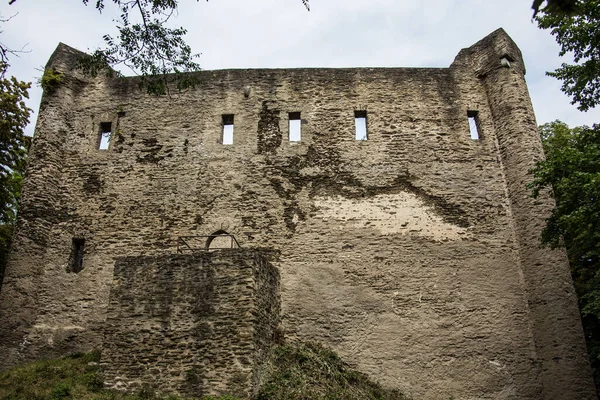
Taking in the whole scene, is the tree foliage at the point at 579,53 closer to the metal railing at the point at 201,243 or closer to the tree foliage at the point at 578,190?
the tree foliage at the point at 578,190

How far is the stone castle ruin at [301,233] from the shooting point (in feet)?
35.7

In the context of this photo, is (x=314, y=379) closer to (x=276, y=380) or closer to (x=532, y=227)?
(x=276, y=380)

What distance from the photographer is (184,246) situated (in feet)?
44.8

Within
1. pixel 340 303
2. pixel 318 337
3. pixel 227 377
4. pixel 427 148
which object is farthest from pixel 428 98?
pixel 227 377

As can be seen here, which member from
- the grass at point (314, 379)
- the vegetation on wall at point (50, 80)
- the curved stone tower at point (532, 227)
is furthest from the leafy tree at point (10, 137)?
the curved stone tower at point (532, 227)

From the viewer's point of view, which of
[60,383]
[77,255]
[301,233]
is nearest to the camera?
[60,383]

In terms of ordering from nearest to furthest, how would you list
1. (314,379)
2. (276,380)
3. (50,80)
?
(276,380) → (314,379) → (50,80)

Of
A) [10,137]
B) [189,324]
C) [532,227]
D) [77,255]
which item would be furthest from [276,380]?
[10,137]

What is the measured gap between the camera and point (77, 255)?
1390 centimetres

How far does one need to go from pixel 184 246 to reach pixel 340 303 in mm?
4095

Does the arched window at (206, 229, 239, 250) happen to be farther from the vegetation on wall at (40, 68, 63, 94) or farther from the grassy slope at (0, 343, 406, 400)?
the vegetation on wall at (40, 68, 63, 94)

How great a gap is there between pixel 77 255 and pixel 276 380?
659cm

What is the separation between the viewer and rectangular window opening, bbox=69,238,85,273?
538 inches

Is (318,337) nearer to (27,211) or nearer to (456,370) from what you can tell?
(456,370)
